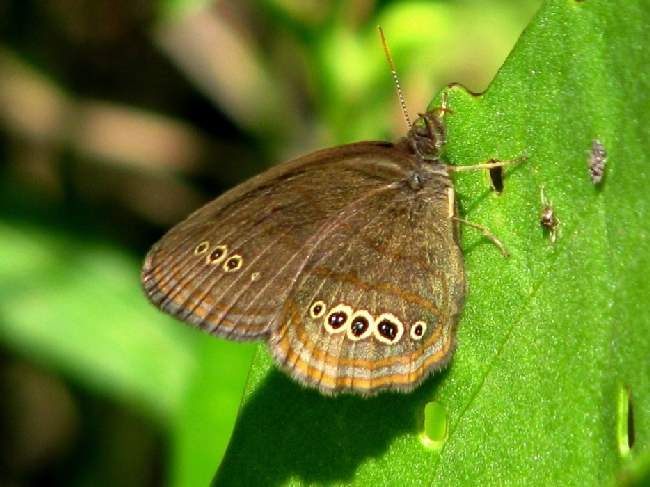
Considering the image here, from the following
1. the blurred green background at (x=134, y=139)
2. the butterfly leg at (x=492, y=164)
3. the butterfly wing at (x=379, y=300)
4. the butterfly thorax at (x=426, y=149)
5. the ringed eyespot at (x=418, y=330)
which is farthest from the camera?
the blurred green background at (x=134, y=139)

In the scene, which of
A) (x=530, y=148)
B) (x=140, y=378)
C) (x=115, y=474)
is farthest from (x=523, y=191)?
(x=115, y=474)

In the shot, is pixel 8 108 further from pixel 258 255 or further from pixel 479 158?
pixel 479 158

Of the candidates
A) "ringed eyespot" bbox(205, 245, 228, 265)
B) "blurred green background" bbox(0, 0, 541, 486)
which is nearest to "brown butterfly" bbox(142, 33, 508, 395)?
"ringed eyespot" bbox(205, 245, 228, 265)

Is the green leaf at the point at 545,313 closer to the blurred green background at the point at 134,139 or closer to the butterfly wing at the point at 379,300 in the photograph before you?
the butterfly wing at the point at 379,300

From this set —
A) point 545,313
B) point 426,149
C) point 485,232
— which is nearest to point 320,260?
point 426,149

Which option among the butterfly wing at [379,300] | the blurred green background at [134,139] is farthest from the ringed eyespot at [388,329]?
the blurred green background at [134,139]

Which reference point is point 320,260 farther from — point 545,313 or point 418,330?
point 545,313

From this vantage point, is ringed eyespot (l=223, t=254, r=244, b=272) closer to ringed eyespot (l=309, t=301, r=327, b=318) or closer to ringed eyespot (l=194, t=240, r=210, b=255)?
ringed eyespot (l=194, t=240, r=210, b=255)

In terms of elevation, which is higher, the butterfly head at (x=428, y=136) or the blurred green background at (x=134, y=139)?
the butterfly head at (x=428, y=136)

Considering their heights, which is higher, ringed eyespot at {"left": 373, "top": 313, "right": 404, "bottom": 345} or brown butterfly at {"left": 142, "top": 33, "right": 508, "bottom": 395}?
brown butterfly at {"left": 142, "top": 33, "right": 508, "bottom": 395}
